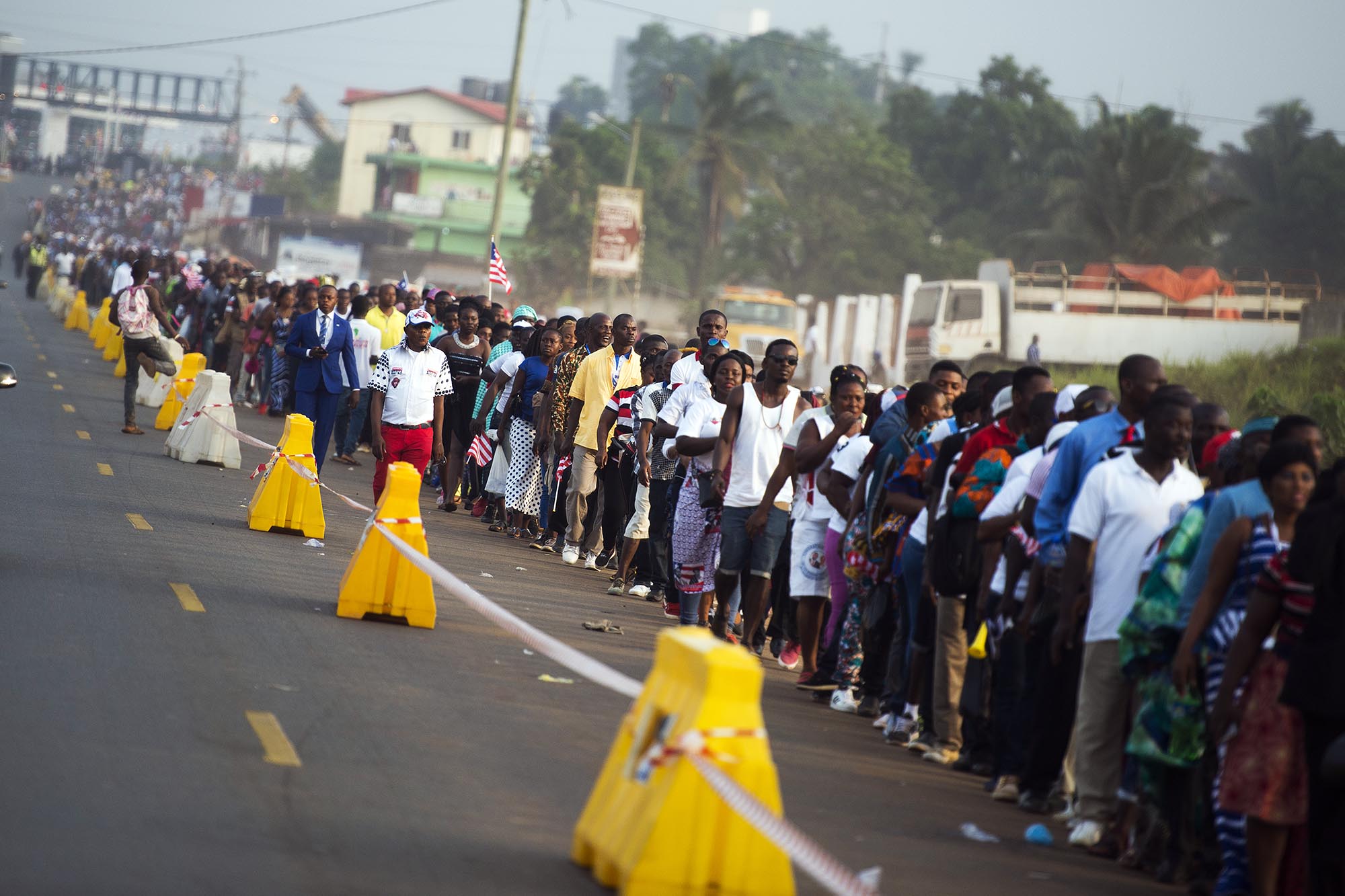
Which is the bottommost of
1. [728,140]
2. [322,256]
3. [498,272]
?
[498,272]

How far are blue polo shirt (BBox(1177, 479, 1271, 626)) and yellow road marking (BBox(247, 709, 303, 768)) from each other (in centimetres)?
361

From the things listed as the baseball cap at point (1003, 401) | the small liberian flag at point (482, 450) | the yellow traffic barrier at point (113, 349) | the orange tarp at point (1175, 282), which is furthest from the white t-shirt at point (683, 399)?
the orange tarp at point (1175, 282)

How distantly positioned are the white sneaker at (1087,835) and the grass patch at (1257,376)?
88.4ft

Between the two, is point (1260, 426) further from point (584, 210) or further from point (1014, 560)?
point (584, 210)

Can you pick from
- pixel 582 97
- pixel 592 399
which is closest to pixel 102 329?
pixel 592 399

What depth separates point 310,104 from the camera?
141m

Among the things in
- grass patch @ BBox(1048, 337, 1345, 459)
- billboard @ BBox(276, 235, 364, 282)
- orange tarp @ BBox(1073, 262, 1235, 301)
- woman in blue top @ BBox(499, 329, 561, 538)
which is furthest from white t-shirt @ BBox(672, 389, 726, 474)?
billboard @ BBox(276, 235, 364, 282)

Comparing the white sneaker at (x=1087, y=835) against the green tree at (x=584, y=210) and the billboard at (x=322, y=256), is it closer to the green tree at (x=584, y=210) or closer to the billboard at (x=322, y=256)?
the green tree at (x=584, y=210)

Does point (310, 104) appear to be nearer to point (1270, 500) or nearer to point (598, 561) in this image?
point (598, 561)

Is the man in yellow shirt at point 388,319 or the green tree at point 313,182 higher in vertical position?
the green tree at point 313,182

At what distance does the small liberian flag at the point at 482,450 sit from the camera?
17797mm

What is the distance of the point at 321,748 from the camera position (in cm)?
721

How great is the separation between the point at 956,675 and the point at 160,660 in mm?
4062

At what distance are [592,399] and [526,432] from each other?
1957mm
